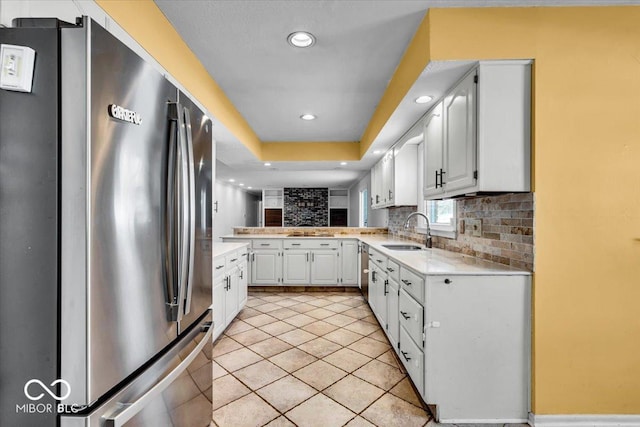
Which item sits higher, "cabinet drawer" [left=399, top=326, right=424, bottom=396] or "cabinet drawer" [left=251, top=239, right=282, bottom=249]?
"cabinet drawer" [left=251, top=239, right=282, bottom=249]

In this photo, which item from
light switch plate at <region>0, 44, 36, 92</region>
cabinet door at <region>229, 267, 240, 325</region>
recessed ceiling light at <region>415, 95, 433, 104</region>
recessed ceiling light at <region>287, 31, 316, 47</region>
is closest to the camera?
light switch plate at <region>0, 44, 36, 92</region>

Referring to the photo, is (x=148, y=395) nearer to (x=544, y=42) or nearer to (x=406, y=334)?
(x=406, y=334)

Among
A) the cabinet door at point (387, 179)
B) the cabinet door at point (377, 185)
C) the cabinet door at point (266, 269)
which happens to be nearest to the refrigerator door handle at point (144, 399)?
the cabinet door at point (387, 179)

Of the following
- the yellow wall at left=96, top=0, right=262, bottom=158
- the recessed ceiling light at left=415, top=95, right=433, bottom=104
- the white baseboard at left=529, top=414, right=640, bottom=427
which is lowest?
the white baseboard at left=529, top=414, right=640, bottom=427

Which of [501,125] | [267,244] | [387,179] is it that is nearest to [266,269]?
[267,244]

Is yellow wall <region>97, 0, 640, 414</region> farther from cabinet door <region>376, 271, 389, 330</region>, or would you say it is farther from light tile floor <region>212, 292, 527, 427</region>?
cabinet door <region>376, 271, 389, 330</region>

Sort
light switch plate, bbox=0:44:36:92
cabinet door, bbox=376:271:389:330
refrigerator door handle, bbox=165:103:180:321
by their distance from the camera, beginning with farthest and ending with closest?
cabinet door, bbox=376:271:389:330 → refrigerator door handle, bbox=165:103:180:321 → light switch plate, bbox=0:44:36:92

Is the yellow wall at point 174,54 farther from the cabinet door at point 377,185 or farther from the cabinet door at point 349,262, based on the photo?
the cabinet door at point 349,262

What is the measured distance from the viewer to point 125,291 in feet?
3.00

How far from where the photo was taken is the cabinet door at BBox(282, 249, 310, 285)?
478 centimetres

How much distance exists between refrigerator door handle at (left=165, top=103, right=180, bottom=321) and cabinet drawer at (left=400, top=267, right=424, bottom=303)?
138 cm

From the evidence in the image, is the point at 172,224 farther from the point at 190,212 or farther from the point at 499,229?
the point at 499,229

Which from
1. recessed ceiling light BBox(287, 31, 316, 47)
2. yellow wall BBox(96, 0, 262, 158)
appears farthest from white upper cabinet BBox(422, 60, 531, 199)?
yellow wall BBox(96, 0, 262, 158)

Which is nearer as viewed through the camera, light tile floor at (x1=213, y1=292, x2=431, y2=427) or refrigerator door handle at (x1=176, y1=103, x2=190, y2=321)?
refrigerator door handle at (x1=176, y1=103, x2=190, y2=321)
